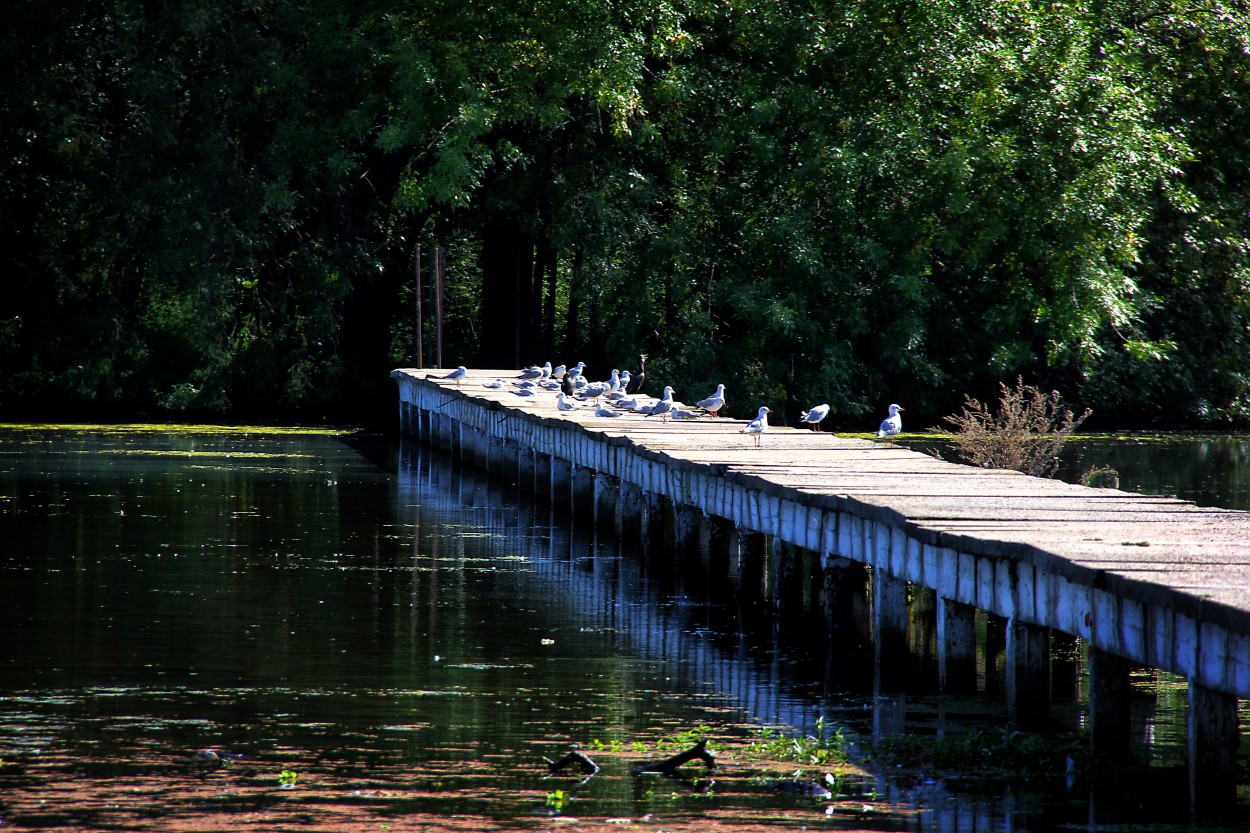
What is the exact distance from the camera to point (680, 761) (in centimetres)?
1054

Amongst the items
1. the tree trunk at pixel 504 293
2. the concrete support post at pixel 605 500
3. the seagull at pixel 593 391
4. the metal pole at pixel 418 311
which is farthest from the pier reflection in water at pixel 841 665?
the tree trunk at pixel 504 293

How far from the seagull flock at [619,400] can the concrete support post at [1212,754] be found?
11.1 m

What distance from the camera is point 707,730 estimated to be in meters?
11.8

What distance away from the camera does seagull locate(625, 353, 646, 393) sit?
34906 millimetres

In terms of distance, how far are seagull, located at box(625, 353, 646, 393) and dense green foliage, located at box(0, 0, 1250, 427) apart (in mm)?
515

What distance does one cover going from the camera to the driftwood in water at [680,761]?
10523mm

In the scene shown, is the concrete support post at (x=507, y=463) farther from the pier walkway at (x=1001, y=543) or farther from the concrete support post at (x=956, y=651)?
the concrete support post at (x=956, y=651)

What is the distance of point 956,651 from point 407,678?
3855 millimetres

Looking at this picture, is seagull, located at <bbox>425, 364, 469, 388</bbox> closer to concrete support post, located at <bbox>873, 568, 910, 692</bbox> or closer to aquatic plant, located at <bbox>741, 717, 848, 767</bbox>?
concrete support post, located at <bbox>873, 568, 910, 692</bbox>

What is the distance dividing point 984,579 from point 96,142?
32917mm

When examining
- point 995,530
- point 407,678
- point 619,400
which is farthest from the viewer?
point 619,400

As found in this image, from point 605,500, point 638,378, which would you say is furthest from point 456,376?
point 605,500

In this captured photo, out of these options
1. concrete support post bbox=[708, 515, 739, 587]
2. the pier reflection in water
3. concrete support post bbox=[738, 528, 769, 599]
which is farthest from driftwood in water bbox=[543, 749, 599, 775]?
concrete support post bbox=[708, 515, 739, 587]

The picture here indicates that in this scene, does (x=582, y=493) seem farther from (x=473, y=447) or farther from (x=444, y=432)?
(x=444, y=432)
